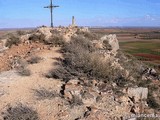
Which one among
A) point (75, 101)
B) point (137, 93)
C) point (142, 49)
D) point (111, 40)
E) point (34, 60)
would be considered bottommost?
point (142, 49)

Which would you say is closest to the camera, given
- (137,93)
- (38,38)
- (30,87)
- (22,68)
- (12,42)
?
(30,87)

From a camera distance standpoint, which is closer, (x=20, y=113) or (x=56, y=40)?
(x=20, y=113)

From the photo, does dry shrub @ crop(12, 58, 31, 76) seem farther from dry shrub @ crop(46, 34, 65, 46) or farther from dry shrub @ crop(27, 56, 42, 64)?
dry shrub @ crop(46, 34, 65, 46)

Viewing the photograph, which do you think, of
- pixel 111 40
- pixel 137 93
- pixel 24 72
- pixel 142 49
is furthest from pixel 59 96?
pixel 142 49

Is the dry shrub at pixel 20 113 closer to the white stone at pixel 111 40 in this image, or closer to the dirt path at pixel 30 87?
the dirt path at pixel 30 87

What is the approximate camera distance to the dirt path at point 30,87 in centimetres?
1086

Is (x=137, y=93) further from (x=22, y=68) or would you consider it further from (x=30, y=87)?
(x=22, y=68)

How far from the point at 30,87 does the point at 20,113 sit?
2300mm

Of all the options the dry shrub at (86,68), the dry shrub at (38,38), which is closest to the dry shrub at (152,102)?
the dry shrub at (86,68)

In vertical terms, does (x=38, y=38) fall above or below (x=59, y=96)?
above

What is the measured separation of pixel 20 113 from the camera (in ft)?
33.2

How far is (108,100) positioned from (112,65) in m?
3.59

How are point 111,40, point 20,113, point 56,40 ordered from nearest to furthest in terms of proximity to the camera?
point 20,113 → point 56,40 → point 111,40

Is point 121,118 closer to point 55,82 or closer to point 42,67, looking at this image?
point 55,82
